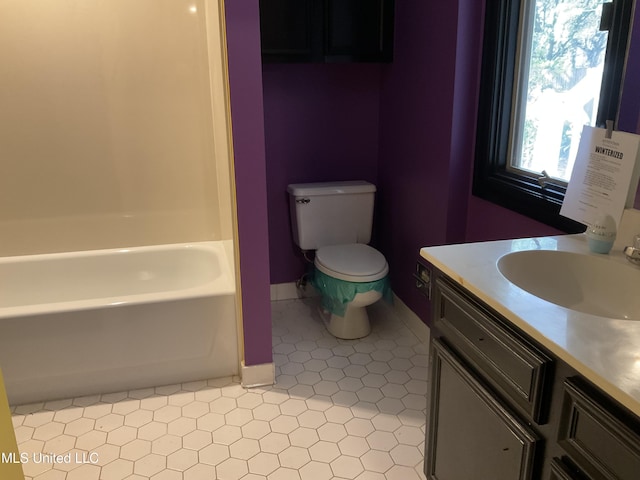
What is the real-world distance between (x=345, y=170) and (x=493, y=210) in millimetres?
1165

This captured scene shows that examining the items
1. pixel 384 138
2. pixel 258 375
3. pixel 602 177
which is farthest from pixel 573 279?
pixel 384 138

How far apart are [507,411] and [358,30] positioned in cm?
223

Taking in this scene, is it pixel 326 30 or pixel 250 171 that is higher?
pixel 326 30

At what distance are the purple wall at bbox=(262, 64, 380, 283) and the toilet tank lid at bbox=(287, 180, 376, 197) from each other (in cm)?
12

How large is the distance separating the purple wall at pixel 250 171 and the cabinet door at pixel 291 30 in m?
0.75

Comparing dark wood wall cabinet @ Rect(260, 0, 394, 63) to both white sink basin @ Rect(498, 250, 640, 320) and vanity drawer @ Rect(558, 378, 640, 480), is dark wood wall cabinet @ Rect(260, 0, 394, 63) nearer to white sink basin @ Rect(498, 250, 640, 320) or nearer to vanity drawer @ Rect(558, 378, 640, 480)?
white sink basin @ Rect(498, 250, 640, 320)

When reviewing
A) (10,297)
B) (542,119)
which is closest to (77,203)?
(10,297)

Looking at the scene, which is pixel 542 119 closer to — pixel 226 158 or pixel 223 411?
pixel 226 158

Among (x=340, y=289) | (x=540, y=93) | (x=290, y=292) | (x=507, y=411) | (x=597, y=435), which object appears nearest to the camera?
(x=597, y=435)

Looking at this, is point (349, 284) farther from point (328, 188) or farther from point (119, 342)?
point (119, 342)

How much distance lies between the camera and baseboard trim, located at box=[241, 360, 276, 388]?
2.42 m

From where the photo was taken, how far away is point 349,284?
107 inches

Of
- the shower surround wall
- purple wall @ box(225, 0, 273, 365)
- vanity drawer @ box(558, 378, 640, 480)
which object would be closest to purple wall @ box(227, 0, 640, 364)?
purple wall @ box(225, 0, 273, 365)

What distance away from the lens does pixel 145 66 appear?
111 inches
